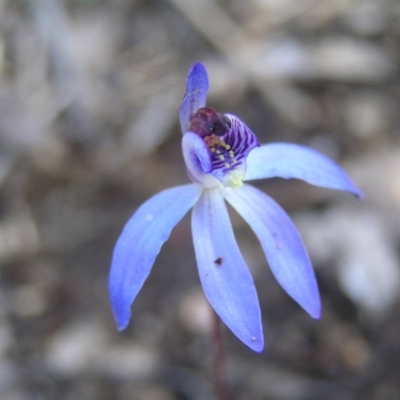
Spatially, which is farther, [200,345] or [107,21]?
[107,21]

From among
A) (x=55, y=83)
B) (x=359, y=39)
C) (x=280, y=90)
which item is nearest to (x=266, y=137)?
(x=280, y=90)

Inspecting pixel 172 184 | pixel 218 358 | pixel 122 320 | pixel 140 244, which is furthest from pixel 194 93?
pixel 172 184

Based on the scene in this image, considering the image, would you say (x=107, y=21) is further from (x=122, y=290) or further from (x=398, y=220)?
(x=122, y=290)

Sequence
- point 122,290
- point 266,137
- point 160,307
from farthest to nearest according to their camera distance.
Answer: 1. point 266,137
2. point 160,307
3. point 122,290

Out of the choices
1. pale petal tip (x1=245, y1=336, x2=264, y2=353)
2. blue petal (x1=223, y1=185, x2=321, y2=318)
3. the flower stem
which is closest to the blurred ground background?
the flower stem

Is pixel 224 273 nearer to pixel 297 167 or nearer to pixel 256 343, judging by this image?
pixel 256 343

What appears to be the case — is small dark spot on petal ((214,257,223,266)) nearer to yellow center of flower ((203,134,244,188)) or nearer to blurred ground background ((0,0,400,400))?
yellow center of flower ((203,134,244,188))
